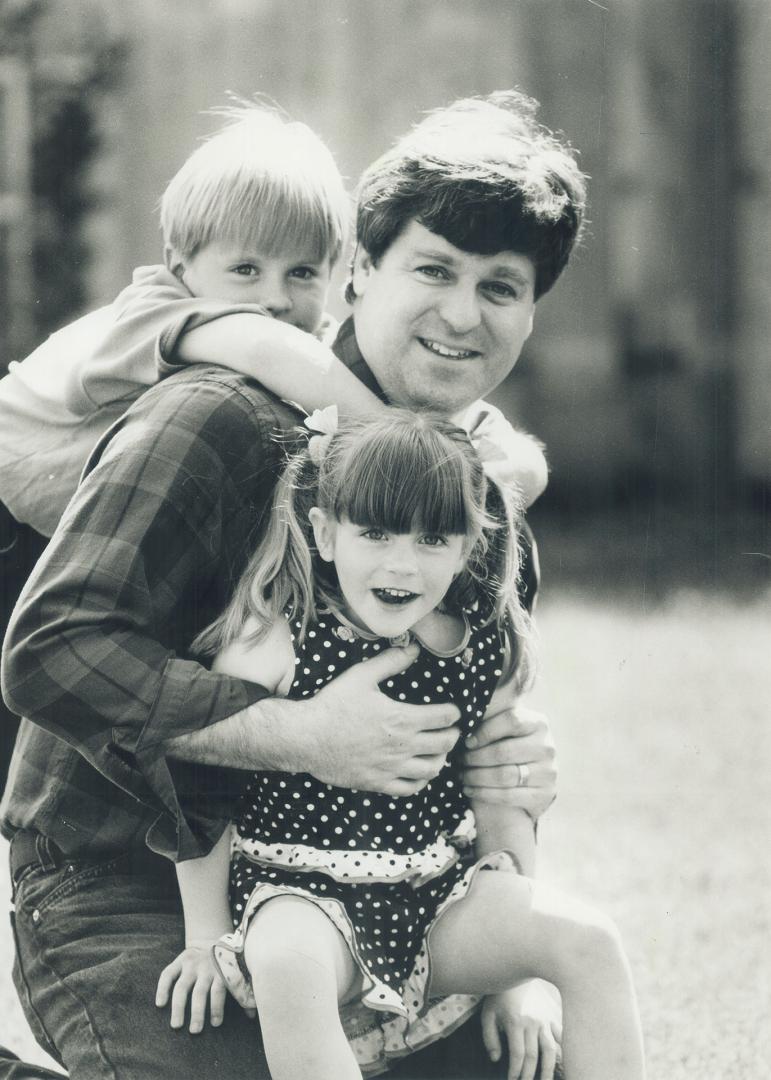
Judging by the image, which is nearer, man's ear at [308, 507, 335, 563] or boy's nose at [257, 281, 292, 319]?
man's ear at [308, 507, 335, 563]

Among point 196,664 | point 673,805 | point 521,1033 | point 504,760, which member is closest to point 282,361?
point 196,664

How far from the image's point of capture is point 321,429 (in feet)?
7.79

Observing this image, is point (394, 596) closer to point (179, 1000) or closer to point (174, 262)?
point (179, 1000)

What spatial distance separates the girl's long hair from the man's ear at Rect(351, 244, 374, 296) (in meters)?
0.47

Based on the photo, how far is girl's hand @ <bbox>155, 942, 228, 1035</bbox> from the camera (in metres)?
2.32

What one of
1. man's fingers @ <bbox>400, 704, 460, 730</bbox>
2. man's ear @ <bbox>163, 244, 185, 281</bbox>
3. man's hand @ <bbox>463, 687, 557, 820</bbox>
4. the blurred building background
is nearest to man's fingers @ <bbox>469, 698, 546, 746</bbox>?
man's hand @ <bbox>463, 687, 557, 820</bbox>

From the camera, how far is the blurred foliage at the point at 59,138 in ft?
25.8

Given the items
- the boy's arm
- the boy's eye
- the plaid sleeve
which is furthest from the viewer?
the boy's eye

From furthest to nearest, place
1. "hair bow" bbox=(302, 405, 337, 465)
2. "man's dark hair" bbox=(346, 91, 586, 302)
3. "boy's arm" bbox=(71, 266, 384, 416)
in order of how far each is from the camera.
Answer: "man's dark hair" bbox=(346, 91, 586, 302), "boy's arm" bbox=(71, 266, 384, 416), "hair bow" bbox=(302, 405, 337, 465)

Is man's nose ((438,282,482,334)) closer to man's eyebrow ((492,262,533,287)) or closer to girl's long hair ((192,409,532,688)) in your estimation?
man's eyebrow ((492,262,533,287))

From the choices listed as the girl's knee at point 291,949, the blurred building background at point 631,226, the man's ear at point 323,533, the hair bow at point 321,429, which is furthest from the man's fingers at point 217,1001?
the blurred building background at point 631,226

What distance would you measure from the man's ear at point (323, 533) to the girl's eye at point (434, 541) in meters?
0.16

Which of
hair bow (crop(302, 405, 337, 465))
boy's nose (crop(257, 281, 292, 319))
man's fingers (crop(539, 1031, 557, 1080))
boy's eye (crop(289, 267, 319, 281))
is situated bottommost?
man's fingers (crop(539, 1031, 557, 1080))

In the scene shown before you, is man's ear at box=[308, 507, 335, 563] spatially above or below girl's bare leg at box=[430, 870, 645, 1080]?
above
